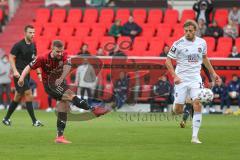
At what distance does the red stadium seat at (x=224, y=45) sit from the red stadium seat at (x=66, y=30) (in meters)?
6.12

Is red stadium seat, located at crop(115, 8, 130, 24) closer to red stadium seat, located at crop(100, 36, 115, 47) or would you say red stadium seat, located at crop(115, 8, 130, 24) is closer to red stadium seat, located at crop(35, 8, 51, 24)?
red stadium seat, located at crop(100, 36, 115, 47)

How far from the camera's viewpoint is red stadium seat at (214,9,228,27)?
28.9m

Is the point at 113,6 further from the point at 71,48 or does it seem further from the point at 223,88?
the point at 223,88

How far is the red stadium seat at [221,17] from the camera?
94.7 feet

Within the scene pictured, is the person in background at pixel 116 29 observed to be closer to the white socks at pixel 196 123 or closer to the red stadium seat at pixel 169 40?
the red stadium seat at pixel 169 40

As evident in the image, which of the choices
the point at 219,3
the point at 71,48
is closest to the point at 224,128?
the point at 71,48

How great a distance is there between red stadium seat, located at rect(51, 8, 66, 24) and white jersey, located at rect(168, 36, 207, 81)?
16.9 m

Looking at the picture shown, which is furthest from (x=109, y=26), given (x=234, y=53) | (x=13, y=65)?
(x=13, y=65)

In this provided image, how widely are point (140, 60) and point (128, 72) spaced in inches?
23.8

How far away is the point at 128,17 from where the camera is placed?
97.6 ft

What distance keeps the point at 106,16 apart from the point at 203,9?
4240 millimetres

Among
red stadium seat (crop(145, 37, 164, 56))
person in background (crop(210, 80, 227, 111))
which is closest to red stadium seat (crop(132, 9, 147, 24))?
red stadium seat (crop(145, 37, 164, 56))

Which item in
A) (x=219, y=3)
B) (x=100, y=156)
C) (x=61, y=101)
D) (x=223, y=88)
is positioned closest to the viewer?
(x=100, y=156)

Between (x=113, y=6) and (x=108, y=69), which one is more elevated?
(x=113, y=6)
